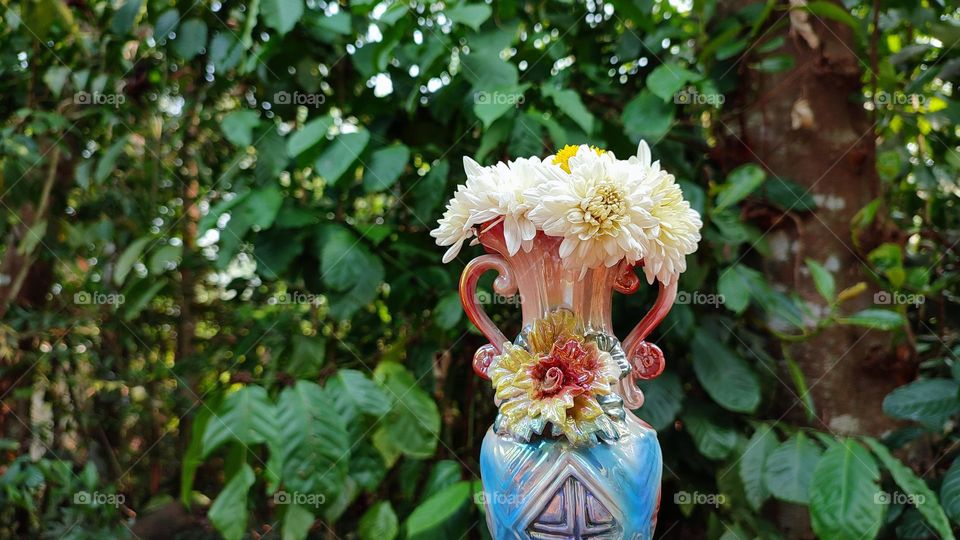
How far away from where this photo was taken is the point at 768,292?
1431mm

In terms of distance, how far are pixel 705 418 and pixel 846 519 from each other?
0.96ft

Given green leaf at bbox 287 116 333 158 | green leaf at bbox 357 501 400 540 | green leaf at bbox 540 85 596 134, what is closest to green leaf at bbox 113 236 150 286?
green leaf at bbox 287 116 333 158

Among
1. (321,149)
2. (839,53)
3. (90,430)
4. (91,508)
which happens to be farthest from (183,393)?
(839,53)

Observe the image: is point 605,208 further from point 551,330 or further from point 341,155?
point 341,155

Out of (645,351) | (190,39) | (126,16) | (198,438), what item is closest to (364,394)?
(198,438)

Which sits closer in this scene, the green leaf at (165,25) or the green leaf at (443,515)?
the green leaf at (443,515)

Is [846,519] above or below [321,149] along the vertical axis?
below

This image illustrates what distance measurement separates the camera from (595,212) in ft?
2.85

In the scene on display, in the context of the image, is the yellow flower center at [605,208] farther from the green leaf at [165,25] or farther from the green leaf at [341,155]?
the green leaf at [165,25]

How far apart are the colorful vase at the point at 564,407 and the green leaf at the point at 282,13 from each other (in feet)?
2.25

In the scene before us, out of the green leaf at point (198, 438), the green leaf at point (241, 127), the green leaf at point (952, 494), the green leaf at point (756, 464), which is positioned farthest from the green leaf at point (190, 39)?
the green leaf at point (952, 494)

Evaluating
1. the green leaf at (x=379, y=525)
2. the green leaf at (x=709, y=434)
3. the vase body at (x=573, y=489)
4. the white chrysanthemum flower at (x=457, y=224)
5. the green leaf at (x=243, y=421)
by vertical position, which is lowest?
the green leaf at (x=709, y=434)

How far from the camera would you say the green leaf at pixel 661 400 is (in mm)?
1389

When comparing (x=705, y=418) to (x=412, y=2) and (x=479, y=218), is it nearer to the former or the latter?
(x=479, y=218)
